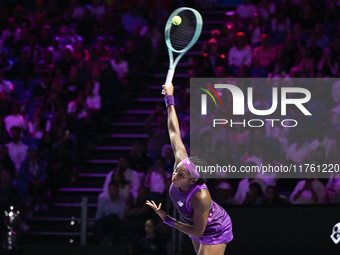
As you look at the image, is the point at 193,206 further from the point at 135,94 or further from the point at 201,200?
the point at 135,94

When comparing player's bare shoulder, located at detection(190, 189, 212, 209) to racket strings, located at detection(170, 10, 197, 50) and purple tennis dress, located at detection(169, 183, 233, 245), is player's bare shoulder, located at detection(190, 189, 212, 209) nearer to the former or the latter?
purple tennis dress, located at detection(169, 183, 233, 245)

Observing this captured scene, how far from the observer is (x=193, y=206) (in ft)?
16.7

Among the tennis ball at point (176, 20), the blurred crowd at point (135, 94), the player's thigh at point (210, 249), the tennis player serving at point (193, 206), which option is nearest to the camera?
the tennis player serving at point (193, 206)

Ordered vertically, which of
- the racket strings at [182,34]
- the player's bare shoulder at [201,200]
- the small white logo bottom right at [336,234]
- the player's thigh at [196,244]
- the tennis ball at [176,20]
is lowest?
the small white logo bottom right at [336,234]

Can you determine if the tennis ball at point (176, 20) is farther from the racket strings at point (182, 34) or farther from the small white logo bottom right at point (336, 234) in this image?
the small white logo bottom right at point (336, 234)

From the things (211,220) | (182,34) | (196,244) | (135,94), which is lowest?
(196,244)

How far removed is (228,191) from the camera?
842cm

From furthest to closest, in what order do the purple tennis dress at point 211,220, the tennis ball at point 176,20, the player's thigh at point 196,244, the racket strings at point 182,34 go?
1. the racket strings at point 182,34
2. the tennis ball at point 176,20
3. the player's thigh at point 196,244
4. the purple tennis dress at point 211,220

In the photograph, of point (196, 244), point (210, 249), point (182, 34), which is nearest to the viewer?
point (210, 249)

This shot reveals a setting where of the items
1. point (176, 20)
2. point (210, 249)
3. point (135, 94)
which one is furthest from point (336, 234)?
point (135, 94)

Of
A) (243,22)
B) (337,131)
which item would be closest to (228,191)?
(337,131)

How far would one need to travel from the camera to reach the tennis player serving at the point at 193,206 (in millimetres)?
5004

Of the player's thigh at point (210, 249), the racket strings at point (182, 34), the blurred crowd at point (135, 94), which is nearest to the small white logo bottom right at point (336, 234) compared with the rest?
the blurred crowd at point (135, 94)

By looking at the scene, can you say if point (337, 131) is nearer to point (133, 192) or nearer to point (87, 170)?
point (133, 192)
